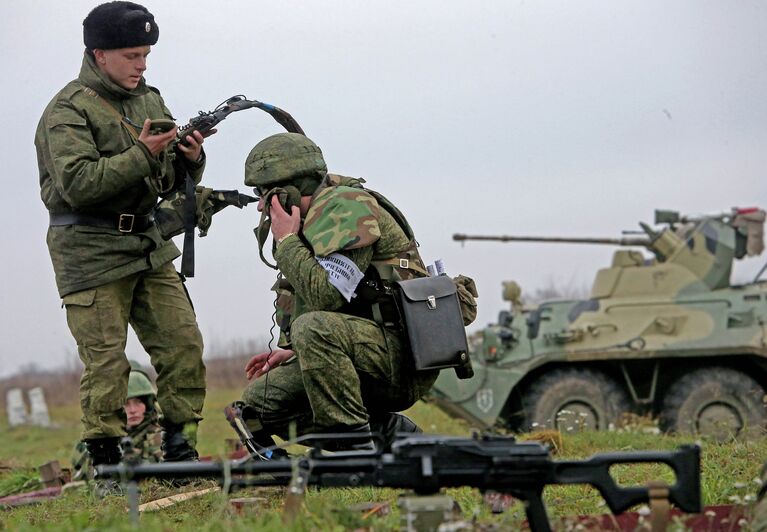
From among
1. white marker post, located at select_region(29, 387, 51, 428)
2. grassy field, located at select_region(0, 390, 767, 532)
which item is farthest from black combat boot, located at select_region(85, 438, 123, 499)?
white marker post, located at select_region(29, 387, 51, 428)

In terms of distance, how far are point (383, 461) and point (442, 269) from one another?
84.8 inches

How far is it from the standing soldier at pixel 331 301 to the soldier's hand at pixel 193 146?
0.47 metres

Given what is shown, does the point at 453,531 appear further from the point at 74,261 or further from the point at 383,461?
the point at 74,261

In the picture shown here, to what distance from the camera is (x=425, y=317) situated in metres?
5.17

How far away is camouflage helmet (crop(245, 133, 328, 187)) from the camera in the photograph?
5395mm

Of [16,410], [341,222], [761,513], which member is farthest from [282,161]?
[16,410]

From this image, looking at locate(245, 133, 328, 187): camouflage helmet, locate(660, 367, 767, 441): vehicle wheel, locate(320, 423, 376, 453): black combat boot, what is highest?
locate(245, 133, 328, 187): camouflage helmet

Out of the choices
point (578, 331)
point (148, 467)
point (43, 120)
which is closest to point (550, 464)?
point (148, 467)

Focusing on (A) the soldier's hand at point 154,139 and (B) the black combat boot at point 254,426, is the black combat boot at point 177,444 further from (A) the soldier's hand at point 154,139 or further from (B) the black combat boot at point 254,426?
(A) the soldier's hand at point 154,139

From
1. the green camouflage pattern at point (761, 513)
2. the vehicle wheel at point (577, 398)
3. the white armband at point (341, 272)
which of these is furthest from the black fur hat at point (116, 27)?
the vehicle wheel at point (577, 398)

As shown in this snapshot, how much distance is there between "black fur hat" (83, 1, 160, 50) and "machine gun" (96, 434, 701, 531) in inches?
106

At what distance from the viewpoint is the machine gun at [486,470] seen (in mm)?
3562

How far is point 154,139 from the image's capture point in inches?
218

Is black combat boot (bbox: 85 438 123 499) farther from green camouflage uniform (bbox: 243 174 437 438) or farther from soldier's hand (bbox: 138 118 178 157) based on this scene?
soldier's hand (bbox: 138 118 178 157)
